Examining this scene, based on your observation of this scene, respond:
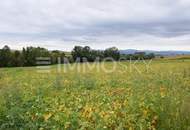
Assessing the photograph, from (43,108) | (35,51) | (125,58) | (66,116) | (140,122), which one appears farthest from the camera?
(35,51)

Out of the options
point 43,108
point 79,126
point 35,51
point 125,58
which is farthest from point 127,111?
point 35,51

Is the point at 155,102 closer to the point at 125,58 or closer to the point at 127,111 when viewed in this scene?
→ the point at 127,111

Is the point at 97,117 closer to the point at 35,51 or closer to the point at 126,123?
the point at 126,123

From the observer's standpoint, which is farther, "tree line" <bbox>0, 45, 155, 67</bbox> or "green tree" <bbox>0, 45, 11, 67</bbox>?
"green tree" <bbox>0, 45, 11, 67</bbox>

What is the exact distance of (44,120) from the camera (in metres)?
6.60

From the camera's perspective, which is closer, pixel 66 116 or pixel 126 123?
pixel 126 123

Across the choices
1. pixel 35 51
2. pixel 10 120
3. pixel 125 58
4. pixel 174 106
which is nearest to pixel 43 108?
pixel 10 120

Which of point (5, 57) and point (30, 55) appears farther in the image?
point (30, 55)

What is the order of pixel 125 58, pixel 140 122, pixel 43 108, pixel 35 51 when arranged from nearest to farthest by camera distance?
pixel 140 122 < pixel 43 108 < pixel 125 58 < pixel 35 51

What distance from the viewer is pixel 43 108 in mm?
7715

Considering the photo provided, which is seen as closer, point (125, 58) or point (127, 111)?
point (127, 111)

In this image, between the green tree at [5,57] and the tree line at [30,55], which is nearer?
the tree line at [30,55]

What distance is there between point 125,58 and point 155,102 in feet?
110

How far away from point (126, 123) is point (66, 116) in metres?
1.11
